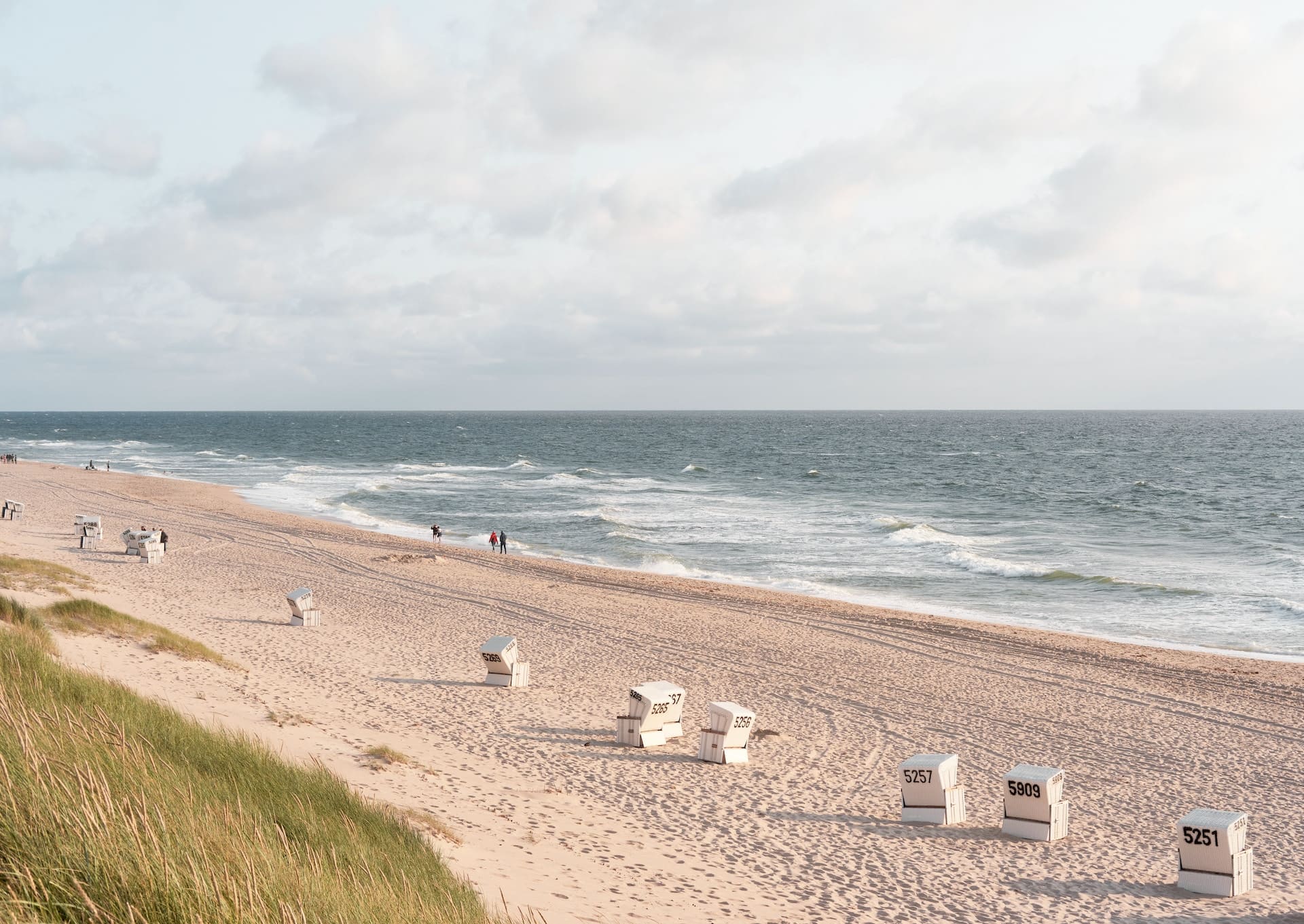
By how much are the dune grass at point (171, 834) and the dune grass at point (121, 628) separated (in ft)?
29.6

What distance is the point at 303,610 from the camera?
2372 centimetres

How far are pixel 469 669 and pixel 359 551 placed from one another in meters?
20.6

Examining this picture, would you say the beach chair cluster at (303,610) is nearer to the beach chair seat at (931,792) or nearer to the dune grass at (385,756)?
the dune grass at (385,756)

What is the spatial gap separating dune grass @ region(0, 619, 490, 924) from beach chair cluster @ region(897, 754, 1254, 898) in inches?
275

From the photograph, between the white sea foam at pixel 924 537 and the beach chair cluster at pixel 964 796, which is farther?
the white sea foam at pixel 924 537

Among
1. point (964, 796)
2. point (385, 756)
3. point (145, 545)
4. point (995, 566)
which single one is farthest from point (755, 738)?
point (995, 566)

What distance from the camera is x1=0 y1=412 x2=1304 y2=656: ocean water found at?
3353cm

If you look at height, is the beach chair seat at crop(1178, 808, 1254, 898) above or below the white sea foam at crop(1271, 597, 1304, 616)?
above

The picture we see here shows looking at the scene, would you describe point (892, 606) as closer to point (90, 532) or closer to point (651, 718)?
point (651, 718)

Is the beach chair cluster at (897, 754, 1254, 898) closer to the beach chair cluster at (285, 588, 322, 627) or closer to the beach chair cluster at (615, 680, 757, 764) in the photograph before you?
the beach chair cluster at (615, 680, 757, 764)

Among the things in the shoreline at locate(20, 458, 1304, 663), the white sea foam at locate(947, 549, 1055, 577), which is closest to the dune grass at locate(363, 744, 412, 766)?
the shoreline at locate(20, 458, 1304, 663)

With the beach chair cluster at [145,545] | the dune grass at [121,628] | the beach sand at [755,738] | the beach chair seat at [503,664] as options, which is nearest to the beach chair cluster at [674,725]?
the beach sand at [755,738]

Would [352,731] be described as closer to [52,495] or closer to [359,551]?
[359,551]

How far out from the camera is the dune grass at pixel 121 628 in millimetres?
17922
